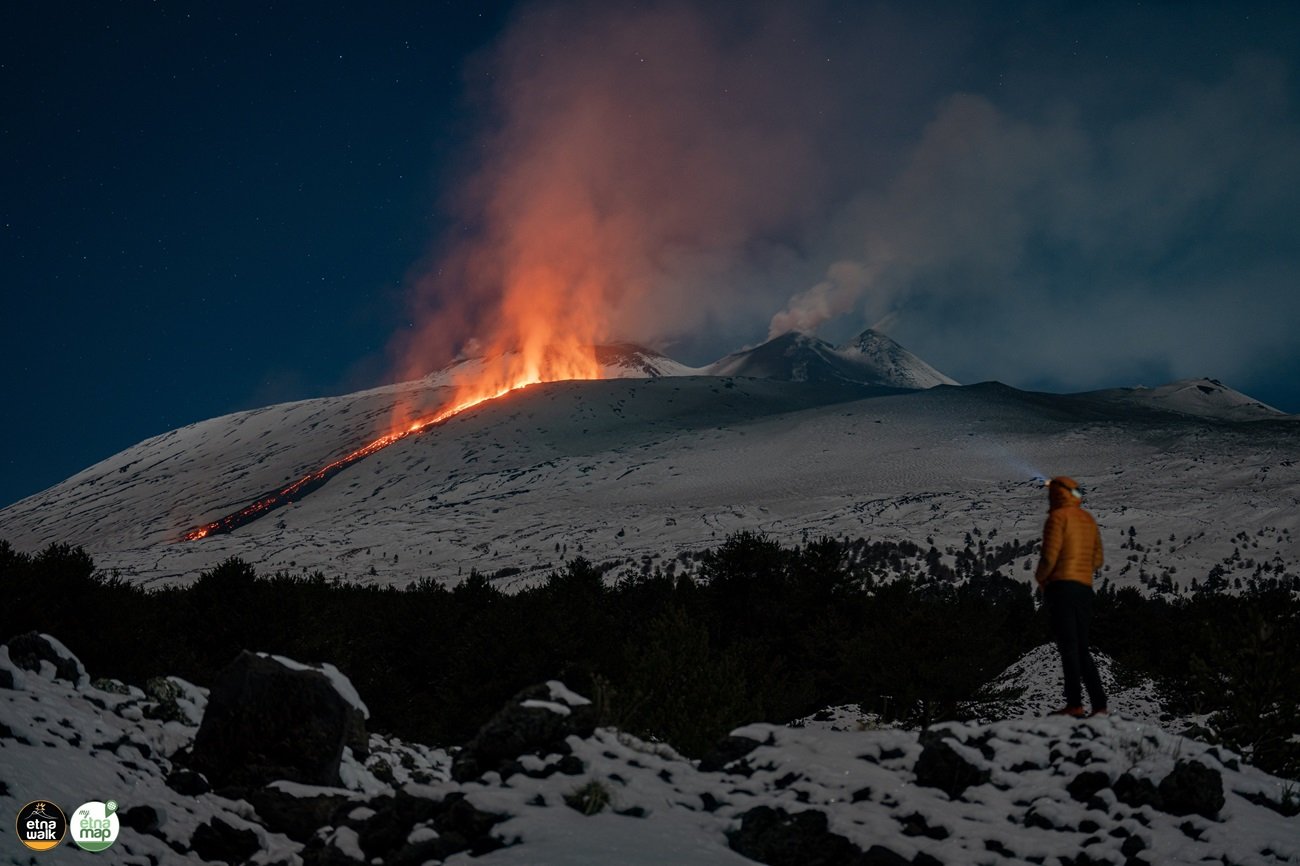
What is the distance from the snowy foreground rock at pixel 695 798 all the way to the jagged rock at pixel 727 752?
0.09 feet

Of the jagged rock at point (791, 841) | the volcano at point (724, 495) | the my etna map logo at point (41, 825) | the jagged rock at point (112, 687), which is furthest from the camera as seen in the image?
the volcano at point (724, 495)

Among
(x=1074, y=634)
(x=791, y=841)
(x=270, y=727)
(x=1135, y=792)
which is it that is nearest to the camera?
(x=791, y=841)

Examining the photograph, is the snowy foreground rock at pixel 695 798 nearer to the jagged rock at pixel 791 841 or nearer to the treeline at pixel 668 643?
the jagged rock at pixel 791 841

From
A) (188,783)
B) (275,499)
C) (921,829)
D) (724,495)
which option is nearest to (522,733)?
(921,829)

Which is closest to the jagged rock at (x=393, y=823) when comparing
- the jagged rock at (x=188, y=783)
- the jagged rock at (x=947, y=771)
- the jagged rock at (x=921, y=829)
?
the jagged rock at (x=188, y=783)

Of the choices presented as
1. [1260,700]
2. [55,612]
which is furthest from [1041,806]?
[55,612]

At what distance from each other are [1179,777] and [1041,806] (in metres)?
1.27

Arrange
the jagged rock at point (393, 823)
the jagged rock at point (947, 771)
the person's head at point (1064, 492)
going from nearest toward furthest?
the jagged rock at point (393, 823)
the jagged rock at point (947, 771)
the person's head at point (1064, 492)

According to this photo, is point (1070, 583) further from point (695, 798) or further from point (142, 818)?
point (142, 818)

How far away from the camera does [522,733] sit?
9078 millimetres

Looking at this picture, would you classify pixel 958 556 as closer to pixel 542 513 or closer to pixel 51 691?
pixel 542 513

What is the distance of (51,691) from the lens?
1153 cm

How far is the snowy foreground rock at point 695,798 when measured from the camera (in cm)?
701

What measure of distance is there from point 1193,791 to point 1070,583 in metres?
2.66
